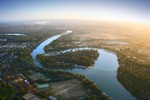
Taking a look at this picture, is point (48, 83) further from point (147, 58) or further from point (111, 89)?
point (147, 58)

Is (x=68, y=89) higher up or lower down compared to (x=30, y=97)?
higher up

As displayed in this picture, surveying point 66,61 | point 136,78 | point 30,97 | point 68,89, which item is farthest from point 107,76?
point 30,97

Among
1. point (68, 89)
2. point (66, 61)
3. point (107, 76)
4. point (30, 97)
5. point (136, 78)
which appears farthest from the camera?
point (66, 61)

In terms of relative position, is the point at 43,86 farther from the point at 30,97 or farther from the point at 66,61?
the point at 66,61

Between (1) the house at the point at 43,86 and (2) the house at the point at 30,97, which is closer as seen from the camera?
(2) the house at the point at 30,97

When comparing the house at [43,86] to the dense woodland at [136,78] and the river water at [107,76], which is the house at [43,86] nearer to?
the river water at [107,76]

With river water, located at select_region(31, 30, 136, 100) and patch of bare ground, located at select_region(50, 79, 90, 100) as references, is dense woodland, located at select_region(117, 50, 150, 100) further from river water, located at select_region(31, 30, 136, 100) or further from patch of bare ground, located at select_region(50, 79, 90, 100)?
patch of bare ground, located at select_region(50, 79, 90, 100)

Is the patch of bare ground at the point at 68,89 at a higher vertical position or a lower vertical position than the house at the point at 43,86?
higher

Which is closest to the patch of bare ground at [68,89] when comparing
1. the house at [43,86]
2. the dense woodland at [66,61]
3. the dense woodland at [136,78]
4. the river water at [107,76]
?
the house at [43,86]
